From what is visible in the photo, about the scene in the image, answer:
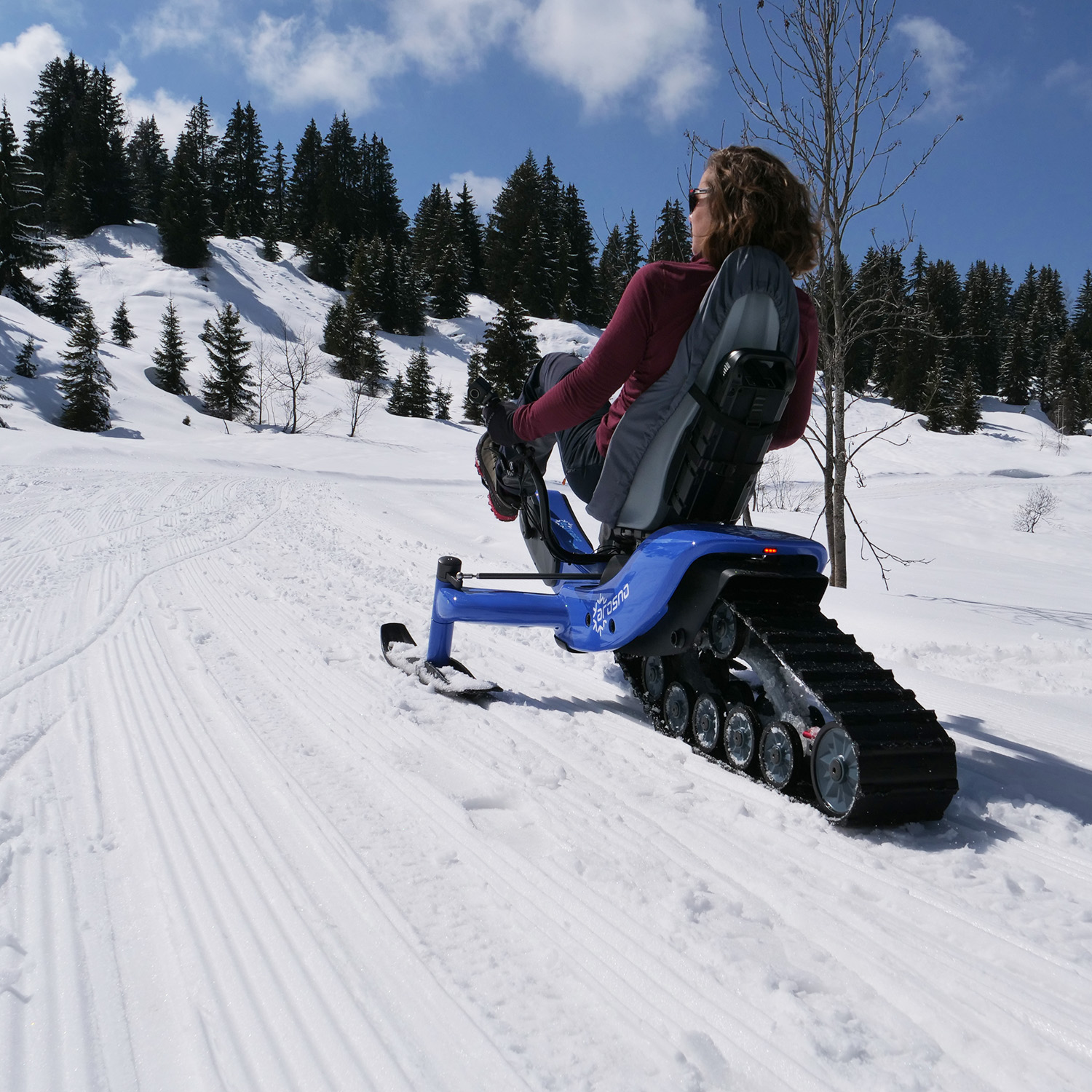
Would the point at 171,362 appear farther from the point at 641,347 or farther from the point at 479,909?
the point at 479,909

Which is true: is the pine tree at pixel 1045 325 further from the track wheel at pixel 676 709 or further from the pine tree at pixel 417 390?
the track wheel at pixel 676 709

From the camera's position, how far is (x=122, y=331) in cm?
4250

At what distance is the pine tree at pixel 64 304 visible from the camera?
40.0 m

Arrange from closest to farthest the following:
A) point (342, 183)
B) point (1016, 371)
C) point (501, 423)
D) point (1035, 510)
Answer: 1. point (501, 423)
2. point (1035, 510)
3. point (1016, 371)
4. point (342, 183)

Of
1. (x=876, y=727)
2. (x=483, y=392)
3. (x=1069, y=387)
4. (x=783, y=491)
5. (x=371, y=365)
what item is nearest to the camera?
(x=876, y=727)

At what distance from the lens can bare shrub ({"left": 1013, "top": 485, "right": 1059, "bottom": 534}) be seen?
17172mm

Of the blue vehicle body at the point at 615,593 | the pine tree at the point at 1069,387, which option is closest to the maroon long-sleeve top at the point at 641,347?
the blue vehicle body at the point at 615,593

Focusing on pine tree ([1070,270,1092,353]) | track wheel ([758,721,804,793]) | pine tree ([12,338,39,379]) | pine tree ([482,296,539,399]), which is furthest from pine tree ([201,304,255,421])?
pine tree ([1070,270,1092,353])

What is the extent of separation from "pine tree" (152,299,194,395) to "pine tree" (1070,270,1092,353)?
75725mm

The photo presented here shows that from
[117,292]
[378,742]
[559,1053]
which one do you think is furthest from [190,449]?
[117,292]

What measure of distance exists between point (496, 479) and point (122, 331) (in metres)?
47.3

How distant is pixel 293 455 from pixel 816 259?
22.8 m

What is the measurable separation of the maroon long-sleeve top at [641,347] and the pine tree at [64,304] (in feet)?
151

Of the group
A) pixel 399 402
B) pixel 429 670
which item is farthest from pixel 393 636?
pixel 399 402
